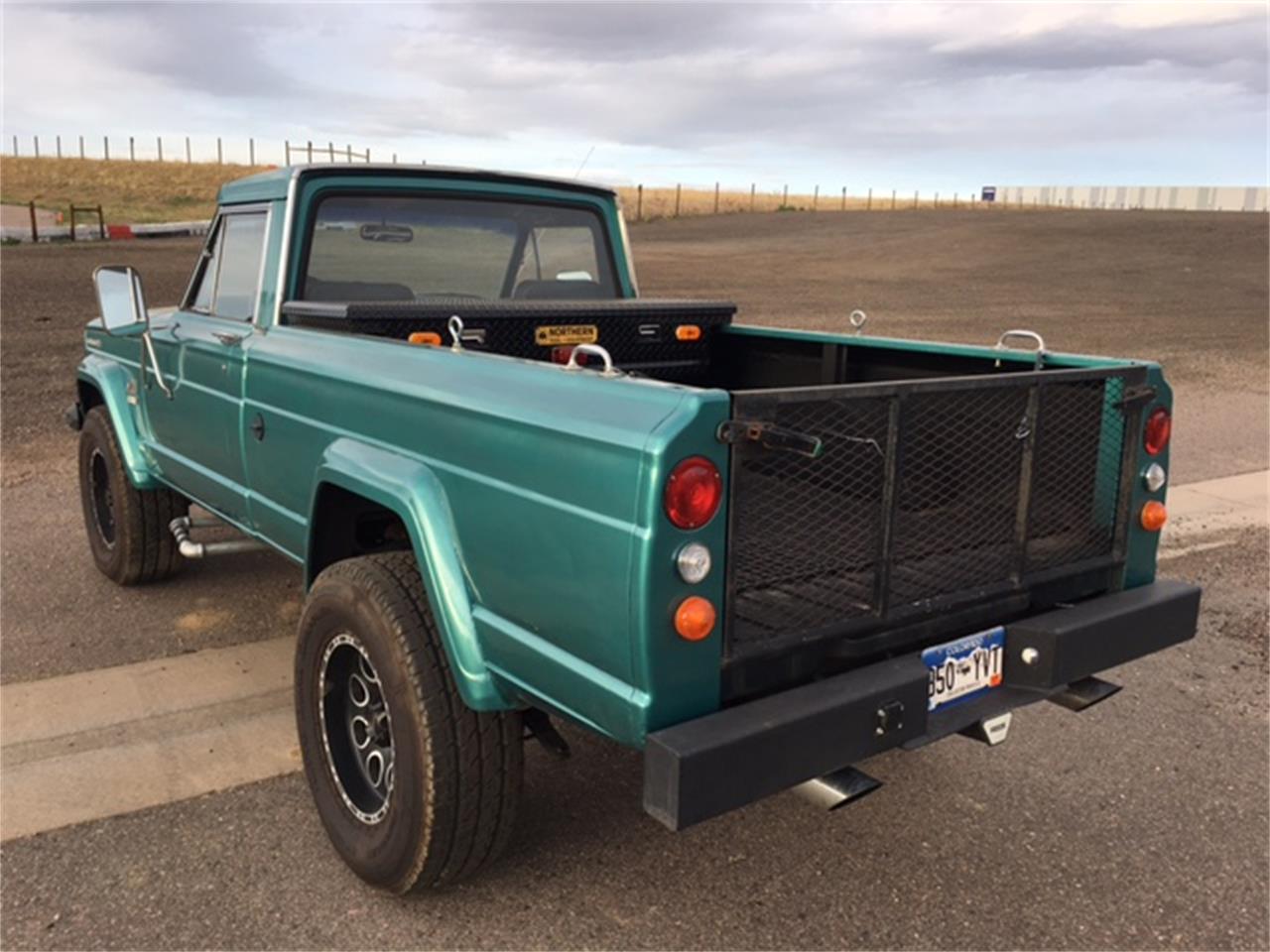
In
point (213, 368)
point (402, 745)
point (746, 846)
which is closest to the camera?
point (402, 745)

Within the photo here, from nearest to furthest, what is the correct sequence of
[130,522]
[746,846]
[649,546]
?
[649,546], [746,846], [130,522]

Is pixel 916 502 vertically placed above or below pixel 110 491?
above

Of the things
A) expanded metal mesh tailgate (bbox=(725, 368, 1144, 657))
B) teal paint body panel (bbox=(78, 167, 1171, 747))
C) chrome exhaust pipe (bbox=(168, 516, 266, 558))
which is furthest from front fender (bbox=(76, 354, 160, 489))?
expanded metal mesh tailgate (bbox=(725, 368, 1144, 657))

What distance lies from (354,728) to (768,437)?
164cm

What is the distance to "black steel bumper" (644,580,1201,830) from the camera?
2.13 meters

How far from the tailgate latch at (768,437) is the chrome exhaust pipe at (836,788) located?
2.51 feet

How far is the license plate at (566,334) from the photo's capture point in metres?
4.05

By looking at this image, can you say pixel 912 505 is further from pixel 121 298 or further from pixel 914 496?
pixel 121 298

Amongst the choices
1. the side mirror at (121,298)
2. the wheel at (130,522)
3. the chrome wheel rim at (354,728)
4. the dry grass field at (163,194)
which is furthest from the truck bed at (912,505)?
the dry grass field at (163,194)

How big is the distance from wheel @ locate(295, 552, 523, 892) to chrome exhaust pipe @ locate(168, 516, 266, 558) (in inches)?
49.9

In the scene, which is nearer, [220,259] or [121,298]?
[121,298]

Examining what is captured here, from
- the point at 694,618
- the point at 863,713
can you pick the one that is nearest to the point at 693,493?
the point at 694,618

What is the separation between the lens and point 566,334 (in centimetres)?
411

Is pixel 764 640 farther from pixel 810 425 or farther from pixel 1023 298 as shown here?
pixel 1023 298
